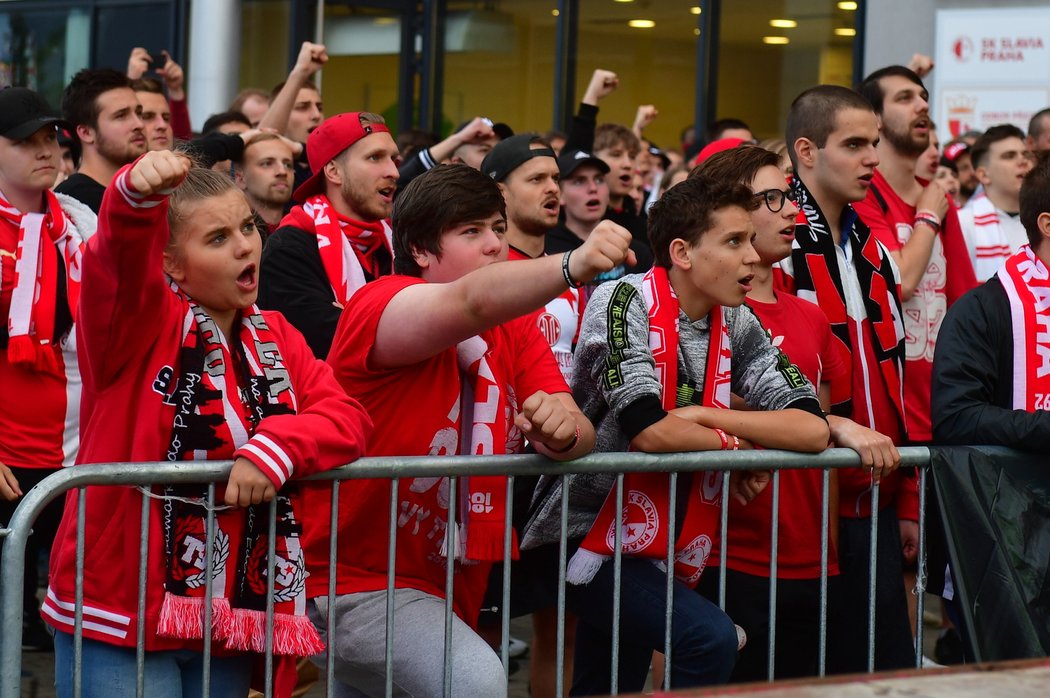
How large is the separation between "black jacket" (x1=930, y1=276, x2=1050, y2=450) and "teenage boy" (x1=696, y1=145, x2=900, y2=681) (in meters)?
0.38

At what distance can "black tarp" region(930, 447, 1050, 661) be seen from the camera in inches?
179

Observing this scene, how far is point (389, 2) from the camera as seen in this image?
16.8 m

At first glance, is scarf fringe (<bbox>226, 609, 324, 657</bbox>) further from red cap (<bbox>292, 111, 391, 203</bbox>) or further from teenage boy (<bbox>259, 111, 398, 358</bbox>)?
red cap (<bbox>292, 111, 391, 203</bbox>)

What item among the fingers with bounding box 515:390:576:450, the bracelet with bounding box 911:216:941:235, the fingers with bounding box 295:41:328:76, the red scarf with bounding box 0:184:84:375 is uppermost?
the fingers with bounding box 295:41:328:76

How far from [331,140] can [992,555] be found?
294 centimetres

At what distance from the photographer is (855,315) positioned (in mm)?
5293

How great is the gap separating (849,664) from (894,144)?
8.23ft

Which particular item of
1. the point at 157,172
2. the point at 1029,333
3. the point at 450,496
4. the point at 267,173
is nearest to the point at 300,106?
the point at 267,173

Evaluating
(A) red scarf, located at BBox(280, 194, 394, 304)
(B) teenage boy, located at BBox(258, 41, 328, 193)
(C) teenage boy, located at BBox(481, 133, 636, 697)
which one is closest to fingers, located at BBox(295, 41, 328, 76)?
(B) teenage boy, located at BBox(258, 41, 328, 193)

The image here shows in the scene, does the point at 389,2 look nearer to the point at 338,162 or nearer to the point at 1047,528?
the point at 338,162

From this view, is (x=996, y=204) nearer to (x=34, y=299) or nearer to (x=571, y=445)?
(x=571, y=445)

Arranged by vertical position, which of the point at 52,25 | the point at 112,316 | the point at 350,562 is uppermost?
the point at 52,25

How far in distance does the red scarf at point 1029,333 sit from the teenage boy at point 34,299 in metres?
3.32

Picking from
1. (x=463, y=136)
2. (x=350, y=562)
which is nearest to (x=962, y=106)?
(x=463, y=136)
